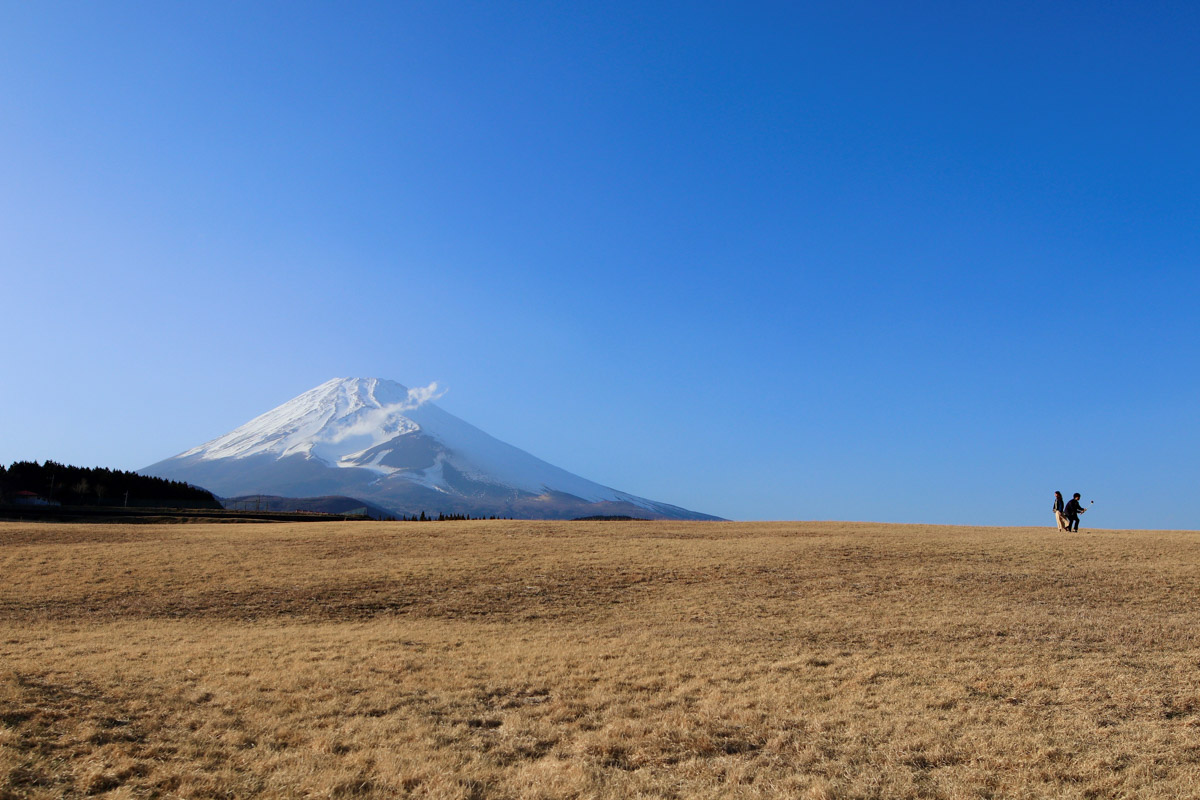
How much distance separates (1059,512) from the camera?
34.8 meters

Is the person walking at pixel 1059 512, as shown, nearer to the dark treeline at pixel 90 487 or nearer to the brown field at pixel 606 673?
the brown field at pixel 606 673

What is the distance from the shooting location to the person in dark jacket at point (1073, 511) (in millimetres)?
34219

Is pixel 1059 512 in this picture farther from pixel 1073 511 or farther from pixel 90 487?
pixel 90 487

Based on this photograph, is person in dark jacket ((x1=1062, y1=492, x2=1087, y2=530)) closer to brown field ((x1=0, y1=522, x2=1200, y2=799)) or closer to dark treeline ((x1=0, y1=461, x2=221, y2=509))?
brown field ((x1=0, y1=522, x2=1200, y2=799))

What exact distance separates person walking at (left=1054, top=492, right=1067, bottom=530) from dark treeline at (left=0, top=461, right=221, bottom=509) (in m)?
72.3

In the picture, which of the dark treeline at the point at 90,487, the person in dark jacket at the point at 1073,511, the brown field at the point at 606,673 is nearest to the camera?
the brown field at the point at 606,673

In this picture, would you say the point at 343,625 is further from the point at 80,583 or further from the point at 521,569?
the point at 80,583

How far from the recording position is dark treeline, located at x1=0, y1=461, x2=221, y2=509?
73812mm

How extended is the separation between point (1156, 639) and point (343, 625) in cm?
1928

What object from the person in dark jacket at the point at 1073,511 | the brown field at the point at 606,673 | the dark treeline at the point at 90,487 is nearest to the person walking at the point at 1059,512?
the person in dark jacket at the point at 1073,511

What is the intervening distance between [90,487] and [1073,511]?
95.4 m

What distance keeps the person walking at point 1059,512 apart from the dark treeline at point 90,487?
7234cm

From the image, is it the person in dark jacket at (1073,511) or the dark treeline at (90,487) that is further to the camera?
the dark treeline at (90,487)

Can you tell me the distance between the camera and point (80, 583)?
2391 centimetres
